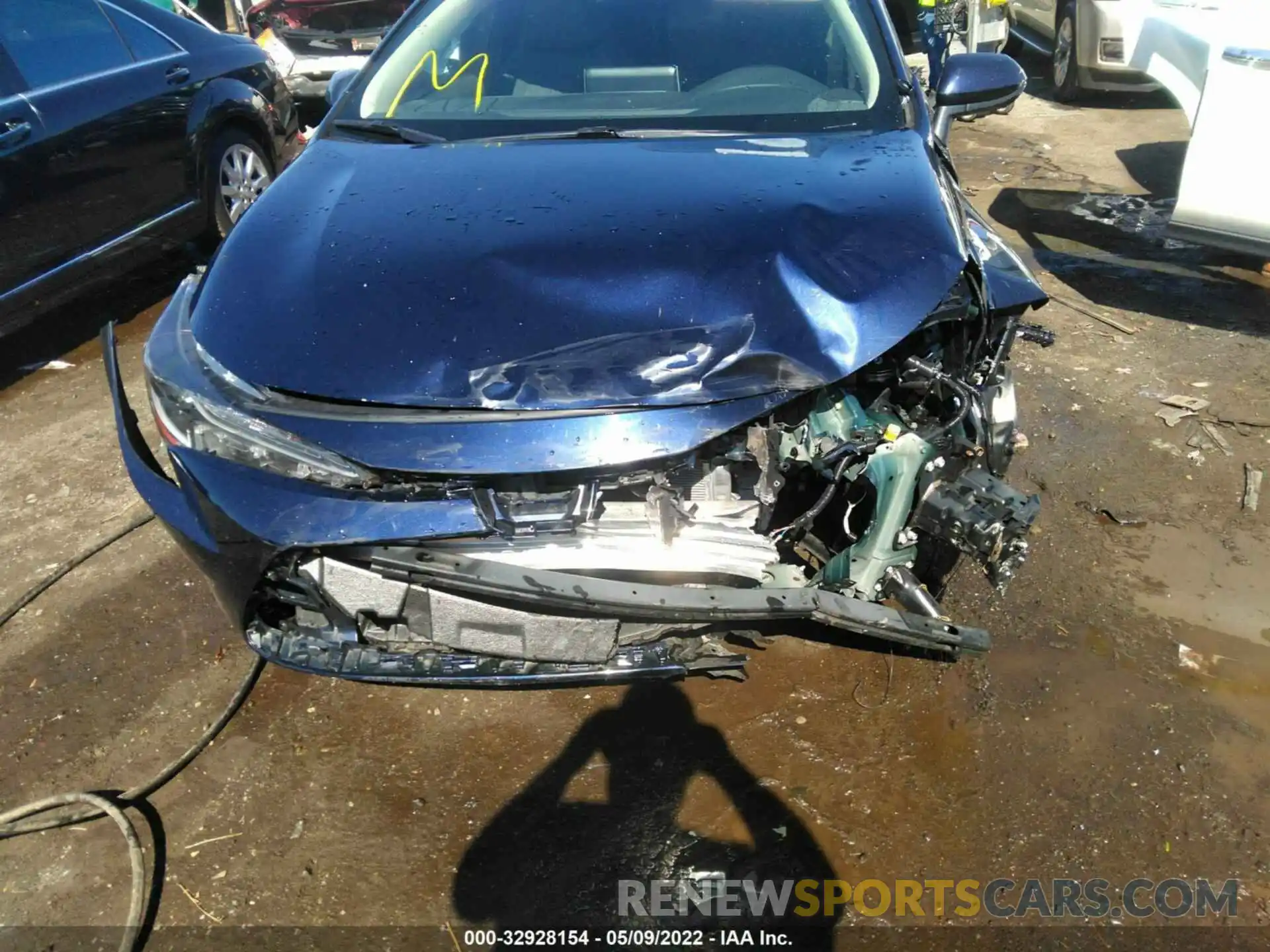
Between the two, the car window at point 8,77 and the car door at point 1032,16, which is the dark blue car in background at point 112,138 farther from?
the car door at point 1032,16

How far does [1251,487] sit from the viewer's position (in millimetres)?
3264

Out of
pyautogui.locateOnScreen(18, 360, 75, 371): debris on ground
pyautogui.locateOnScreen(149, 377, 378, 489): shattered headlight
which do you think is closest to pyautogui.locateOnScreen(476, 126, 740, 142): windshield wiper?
pyautogui.locateOnScreen(149, 377, 378, 489): shattered headlight

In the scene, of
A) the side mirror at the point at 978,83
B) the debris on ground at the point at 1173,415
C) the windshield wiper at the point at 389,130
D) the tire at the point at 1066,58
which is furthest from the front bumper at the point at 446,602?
the tire at the point at 1066,58

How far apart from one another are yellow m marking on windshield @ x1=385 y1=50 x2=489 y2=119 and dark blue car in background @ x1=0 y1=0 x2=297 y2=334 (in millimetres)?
1956

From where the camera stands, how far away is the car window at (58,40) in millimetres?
4000

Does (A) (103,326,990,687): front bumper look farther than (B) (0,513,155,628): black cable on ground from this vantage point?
No

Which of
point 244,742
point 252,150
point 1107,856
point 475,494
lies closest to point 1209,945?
point 1107,856

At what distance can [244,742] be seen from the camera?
94.6 inches

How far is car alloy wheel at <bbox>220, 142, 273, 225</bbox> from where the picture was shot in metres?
5.03

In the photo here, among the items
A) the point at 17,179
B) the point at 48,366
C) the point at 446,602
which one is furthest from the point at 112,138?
the point at 446,602

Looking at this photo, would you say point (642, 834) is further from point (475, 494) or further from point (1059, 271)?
point (1059, 271)

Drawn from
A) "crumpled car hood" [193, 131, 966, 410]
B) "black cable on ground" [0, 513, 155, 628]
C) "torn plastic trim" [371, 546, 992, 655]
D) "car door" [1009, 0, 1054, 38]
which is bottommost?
"black cable on ground" [0, 513, 155, 628]

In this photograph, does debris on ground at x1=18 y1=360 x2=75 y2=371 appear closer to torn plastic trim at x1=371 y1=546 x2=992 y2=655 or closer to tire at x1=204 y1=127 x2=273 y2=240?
tire at x1=204 y1=127 x2=273 y2=240

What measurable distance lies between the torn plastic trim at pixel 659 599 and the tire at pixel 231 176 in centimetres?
362
